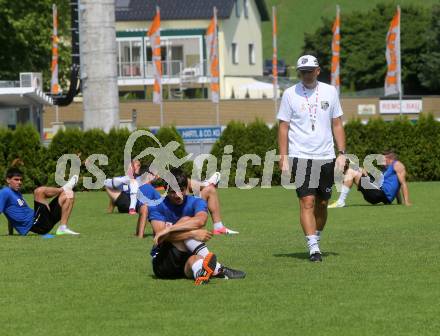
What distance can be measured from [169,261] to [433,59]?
80.1 metres

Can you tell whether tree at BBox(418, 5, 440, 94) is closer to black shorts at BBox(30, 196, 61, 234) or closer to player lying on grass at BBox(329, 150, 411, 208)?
player lying on grass at BBox(329, 150, 411, 208)

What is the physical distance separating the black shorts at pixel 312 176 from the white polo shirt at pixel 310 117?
74 millimetres

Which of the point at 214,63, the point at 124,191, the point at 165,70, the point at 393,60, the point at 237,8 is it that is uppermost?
the point at 237,8

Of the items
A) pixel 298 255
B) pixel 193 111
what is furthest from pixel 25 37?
pixel 298 255

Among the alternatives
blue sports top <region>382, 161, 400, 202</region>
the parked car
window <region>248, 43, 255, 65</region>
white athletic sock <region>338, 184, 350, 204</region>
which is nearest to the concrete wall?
window <region>248, 43, 255, 65</region>

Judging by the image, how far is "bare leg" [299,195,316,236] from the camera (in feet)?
41.7

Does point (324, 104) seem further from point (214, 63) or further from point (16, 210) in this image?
point (214, 63)

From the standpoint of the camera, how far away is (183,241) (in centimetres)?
1152

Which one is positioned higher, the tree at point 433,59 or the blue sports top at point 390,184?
the tree at point 433,59

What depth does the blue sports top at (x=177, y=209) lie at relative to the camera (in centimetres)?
1162

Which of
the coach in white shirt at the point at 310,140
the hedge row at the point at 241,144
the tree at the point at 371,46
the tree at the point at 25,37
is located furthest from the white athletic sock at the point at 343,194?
the tree at the point at 371,46

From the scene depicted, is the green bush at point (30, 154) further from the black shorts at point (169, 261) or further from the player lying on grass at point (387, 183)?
the black shorts at point (169, 261)

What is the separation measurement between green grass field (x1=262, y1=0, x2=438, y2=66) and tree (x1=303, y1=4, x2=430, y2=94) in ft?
193

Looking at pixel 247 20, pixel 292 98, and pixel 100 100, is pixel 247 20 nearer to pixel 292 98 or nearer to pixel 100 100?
pixel 100 100
